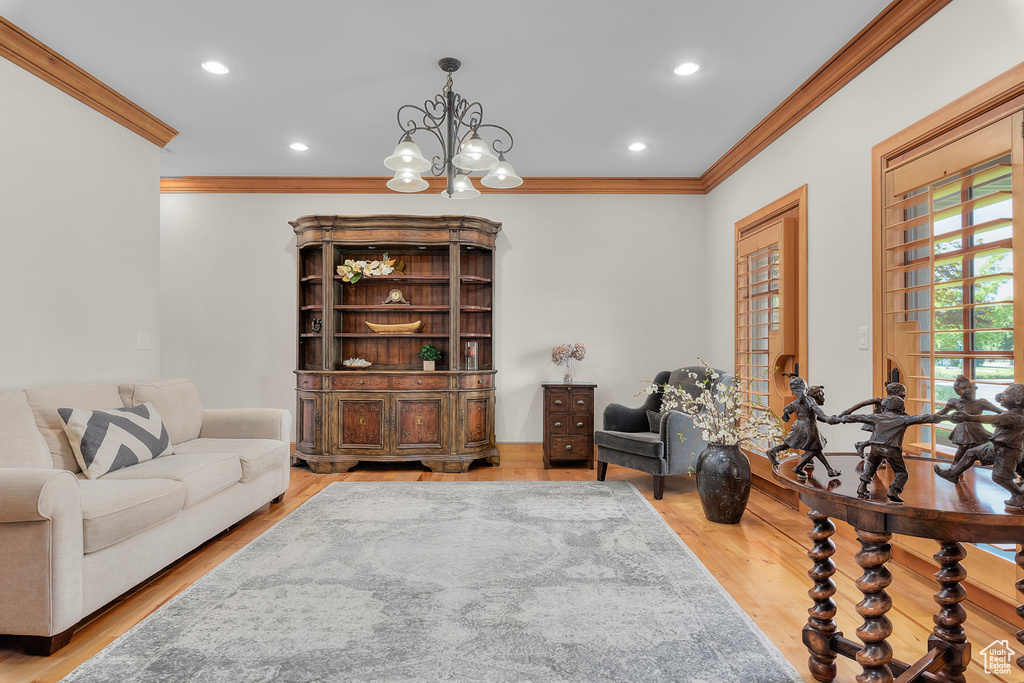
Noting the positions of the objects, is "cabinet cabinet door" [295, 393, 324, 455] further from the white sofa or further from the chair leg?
the chair leg

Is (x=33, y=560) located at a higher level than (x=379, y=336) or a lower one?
lower

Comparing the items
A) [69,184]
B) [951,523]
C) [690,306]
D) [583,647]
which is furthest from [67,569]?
[690,306]

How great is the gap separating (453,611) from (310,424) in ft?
10.1

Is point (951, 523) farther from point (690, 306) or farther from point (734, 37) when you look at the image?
point (690, 306)

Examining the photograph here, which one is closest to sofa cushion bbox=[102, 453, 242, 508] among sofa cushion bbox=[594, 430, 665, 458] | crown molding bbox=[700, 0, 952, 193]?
sofa cushion bbox=[594, 430, 665, 458]

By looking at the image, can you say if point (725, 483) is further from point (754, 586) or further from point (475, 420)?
point (475, 420)

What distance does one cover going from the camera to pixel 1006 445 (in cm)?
138

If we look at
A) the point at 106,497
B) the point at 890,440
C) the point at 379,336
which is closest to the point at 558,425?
the point at 379,336

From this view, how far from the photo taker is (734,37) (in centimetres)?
295

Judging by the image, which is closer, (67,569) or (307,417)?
(67,569)

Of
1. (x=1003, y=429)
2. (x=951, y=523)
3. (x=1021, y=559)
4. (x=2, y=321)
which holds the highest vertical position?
(x=2, y=321)

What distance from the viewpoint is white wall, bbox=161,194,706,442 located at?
5.43 meters

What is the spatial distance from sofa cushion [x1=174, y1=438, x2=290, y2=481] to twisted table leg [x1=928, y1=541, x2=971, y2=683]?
10.9 ft

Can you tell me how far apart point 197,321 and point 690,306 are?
496 cm
